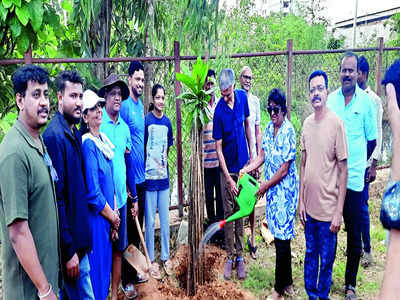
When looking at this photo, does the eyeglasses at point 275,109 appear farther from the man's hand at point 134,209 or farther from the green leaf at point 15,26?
the green leaf at point 15,26

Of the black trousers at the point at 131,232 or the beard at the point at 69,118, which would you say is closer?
the beard at the point at 69,118

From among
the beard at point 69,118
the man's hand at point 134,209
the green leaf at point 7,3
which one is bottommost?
the man's hand at point 134,209

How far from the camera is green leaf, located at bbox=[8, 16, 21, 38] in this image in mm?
3236

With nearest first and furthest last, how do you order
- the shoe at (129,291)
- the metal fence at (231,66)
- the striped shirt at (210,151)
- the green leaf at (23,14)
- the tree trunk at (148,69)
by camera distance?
the green leaf at (23,14)
the shoe at (129,291)
the metal fence at (231,66)
the striped shirt at (210,151)
the tree trunk at (148,69)

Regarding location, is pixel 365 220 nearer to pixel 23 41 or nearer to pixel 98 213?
pixel 98 213

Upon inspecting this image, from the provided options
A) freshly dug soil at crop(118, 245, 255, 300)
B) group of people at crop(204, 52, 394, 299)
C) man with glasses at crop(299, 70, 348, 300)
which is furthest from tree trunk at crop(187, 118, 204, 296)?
man with glasses at crop(299, 70, 348, 300)

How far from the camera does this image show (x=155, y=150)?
387 cm

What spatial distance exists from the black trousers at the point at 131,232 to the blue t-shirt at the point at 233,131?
3.24 feet

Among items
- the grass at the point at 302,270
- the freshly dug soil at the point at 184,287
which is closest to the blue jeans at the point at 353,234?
the grass at the point at 302,270

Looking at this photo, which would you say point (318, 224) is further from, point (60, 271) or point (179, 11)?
point (179, 11)

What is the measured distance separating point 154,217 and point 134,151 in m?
0.78

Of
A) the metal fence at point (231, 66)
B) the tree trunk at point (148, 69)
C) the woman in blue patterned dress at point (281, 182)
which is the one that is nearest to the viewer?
the woman in blue patterned dress at point (281, 182)

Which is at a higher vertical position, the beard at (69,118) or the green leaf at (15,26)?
the green leaf at (15,26)

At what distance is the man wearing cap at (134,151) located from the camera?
3676mm
